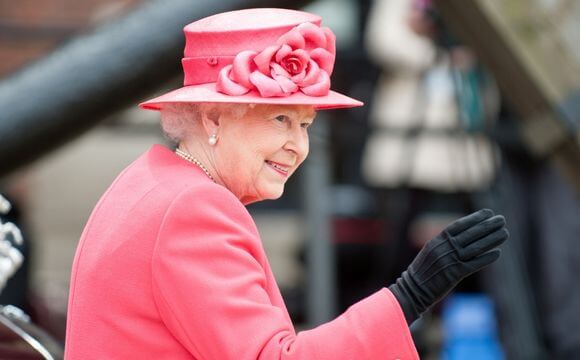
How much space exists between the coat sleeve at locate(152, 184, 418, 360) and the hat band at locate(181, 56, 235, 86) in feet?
0.87

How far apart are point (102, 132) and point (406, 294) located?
19.0ft

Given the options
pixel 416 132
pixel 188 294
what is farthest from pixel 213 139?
pixel 416 132

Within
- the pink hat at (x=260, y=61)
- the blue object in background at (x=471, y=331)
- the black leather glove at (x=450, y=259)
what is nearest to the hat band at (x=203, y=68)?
the pink hat at (x=260, y=61)

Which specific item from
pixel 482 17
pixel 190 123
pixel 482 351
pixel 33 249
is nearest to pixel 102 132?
pixel 33 249

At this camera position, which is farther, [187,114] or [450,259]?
[187,114]

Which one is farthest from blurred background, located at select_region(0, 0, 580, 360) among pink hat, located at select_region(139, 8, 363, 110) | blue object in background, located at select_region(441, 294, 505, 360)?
pink hat, located at select_region(139, 8, 363, 110)

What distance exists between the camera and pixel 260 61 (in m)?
2.53

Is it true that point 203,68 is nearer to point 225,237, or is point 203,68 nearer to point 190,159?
point 190,159

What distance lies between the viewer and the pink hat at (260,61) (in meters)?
2.51

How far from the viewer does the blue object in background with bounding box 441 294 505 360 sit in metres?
6.75

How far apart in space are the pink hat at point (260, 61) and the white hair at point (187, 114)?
0.03 meters

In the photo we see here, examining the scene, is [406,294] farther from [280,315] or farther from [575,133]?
[575,133]

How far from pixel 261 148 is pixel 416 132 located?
429 cm

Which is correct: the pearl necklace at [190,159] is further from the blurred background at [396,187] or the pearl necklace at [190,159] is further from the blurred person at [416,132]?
the blurred person at [416,132]
